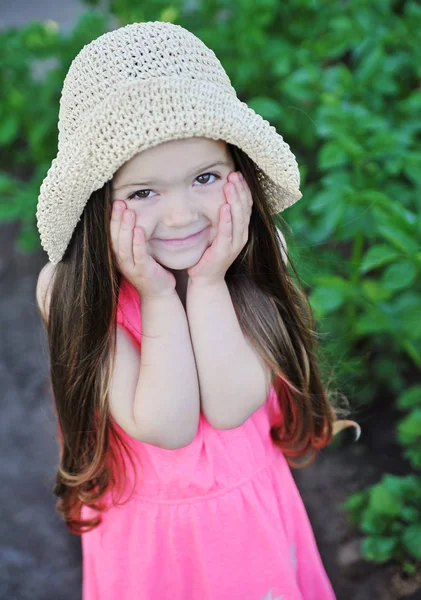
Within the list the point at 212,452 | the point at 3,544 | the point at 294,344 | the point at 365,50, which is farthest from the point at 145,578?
the point at 365,50

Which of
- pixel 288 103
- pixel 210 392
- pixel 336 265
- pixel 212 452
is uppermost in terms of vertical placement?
pixel 288 103

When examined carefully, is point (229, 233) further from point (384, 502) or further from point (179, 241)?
point (384, 502)

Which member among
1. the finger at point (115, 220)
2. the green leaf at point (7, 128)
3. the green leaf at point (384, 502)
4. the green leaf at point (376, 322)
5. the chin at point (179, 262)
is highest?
the green leaf at point (7, 128)

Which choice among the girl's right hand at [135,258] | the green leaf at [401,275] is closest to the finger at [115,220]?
the girl's right hand at [135,258]

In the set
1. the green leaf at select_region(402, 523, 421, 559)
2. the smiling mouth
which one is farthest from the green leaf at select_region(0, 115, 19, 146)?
the green leaf at select_region(402, 523, 421, 559)

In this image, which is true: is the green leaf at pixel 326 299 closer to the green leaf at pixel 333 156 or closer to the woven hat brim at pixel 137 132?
the green leaf at pixel 333 156

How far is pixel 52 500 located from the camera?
2611mm

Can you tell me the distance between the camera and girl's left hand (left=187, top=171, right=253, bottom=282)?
133 centimetres

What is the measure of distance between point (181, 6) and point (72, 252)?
213cm

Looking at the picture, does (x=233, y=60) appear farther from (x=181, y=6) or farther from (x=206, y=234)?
(x=206, y=234)

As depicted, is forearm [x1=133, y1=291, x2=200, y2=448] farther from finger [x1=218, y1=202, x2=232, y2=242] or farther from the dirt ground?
the dirt ground

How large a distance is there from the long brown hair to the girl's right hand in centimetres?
3

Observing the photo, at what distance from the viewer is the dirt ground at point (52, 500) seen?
2.19 meters

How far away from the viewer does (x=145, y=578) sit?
1.55m
